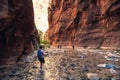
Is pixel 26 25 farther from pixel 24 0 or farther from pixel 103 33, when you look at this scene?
pixel 103 33

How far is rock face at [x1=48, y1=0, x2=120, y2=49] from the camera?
55.7m

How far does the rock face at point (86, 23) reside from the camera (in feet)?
183

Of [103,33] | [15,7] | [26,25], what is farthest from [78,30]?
[15,7]

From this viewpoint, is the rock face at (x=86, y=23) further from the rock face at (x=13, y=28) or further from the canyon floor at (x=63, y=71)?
the canyon floor at (x=63, y=71)

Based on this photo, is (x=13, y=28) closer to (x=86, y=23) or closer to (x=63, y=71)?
(x=63, y=71)

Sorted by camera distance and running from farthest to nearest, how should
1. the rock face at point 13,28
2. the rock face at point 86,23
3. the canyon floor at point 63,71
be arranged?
the rock face at point 86,23 < the rock face at point 13,28 < the canyon floor at point 63,71

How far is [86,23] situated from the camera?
7000 centimetres

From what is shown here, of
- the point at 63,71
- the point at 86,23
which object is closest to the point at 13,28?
the point at 63,71

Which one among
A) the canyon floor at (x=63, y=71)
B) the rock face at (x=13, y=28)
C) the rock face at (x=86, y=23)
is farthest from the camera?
the rock face at (x=86, y=23)

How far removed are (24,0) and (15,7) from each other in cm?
224

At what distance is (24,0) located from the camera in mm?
23938

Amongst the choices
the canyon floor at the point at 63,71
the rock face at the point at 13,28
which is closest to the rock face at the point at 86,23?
the rock face at the point at 13,28

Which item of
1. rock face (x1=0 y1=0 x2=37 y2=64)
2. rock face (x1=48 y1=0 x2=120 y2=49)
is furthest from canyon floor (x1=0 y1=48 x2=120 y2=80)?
rock face (x1=48 y1=0 x2=120 y2=49)

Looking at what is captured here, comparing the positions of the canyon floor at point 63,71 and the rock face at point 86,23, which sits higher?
the rock face at point 86,23
